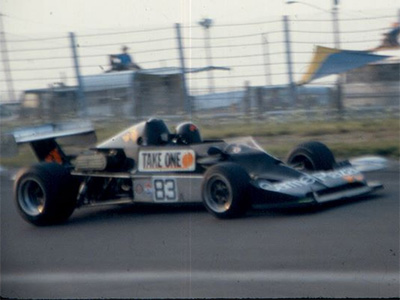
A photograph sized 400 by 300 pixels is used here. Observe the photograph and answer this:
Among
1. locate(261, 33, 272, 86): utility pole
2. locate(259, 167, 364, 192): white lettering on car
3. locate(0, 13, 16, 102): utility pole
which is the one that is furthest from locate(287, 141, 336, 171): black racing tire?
locate(0, 13, 16, 102): utility pole

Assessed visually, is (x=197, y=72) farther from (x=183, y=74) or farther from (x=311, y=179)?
(x=311, y=179)

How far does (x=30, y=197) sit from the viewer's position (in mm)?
8062

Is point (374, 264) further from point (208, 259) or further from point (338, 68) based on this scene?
point (338, 68)

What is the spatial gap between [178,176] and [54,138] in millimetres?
1537

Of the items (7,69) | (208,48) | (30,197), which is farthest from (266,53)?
(7,69)

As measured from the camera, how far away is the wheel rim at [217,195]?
734cm

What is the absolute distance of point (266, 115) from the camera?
40.2ft

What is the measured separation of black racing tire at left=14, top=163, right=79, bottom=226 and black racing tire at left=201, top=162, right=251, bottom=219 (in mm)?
1372

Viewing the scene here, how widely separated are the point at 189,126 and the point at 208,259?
2.21 m

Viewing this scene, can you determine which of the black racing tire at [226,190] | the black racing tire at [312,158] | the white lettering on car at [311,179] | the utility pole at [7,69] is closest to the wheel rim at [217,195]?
the black racing tire at [226,190]

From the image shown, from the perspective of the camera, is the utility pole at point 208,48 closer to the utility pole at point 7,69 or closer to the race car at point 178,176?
the race car at point 178,176

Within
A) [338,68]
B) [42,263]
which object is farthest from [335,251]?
[338,68]

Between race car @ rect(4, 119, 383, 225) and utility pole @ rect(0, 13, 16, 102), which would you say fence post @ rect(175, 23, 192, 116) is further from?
utility pole @ rect(0, 13, 16, 102)

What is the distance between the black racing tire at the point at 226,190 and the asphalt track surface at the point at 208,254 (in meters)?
0.10
